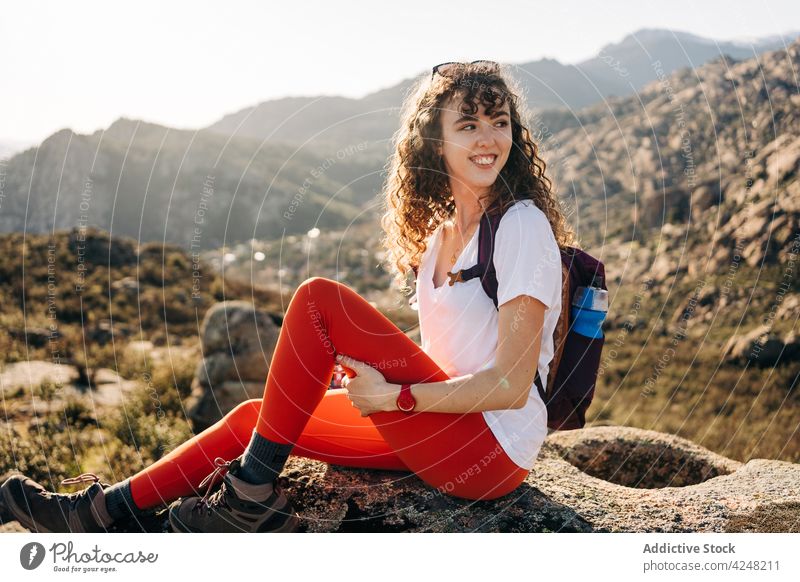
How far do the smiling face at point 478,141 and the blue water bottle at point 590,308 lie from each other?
1.87 feet

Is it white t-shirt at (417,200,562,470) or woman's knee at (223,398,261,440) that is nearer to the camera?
white t-shirt at (417,200,562,470)

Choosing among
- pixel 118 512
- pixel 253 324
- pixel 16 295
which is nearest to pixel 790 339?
pixel 253 324

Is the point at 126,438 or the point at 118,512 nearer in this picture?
the point at 118,512

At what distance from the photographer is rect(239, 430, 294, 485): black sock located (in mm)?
2457

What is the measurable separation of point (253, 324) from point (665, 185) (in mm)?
22982

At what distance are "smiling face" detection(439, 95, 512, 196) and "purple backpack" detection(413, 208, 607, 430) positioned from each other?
197 millimetres

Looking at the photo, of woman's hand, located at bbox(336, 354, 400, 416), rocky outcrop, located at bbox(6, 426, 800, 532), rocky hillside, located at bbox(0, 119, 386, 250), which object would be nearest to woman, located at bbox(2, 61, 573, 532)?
woman's hand, located at bbox(336, 354, 400, 416)

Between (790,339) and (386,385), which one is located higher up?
(386,385)

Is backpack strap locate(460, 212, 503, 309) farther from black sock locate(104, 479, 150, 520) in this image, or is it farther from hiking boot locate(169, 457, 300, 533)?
black sock locate(104, 479, 150, 520)

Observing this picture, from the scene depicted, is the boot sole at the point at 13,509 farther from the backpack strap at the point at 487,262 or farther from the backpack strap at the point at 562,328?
the backpack strap at the point at 562,328

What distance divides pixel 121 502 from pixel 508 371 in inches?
63.5

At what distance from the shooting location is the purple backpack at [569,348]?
2529 mm

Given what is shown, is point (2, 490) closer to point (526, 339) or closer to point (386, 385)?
point (386, 385)

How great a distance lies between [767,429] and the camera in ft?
22.1
